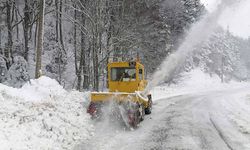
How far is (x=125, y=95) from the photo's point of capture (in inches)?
630

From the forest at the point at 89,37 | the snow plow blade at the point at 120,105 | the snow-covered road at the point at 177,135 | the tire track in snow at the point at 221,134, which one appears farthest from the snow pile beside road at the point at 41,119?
the tire track in snow at the point at 221,134

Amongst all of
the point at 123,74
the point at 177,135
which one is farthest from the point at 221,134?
the point at 123,74

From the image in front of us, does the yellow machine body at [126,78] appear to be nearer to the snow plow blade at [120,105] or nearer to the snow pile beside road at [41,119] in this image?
the snow plow blade at [120,105]

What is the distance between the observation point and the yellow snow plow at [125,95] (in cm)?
1550

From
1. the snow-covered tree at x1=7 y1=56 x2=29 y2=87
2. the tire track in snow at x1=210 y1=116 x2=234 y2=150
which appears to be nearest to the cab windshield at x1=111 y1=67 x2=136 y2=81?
the tire track in snow at x1=210 y1=116 x2=234 y2=150

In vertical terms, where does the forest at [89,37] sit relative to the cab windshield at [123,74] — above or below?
above

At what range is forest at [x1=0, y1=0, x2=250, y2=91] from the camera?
Result: 27500 millimetres

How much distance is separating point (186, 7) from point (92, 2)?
26.3 metres

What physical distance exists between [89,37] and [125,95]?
42.1ft

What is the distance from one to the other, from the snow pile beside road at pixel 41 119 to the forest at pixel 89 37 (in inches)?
155

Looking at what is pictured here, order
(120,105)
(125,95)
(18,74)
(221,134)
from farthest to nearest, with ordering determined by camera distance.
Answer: (18,74), (125,95), (120,105), (221,134)

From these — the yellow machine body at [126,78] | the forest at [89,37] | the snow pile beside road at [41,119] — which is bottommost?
→ the snow pile beside road at [41,119]

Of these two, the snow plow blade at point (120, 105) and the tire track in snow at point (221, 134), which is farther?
the snow plow blade at point (120, 105)

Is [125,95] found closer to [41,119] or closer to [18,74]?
[41,119]
